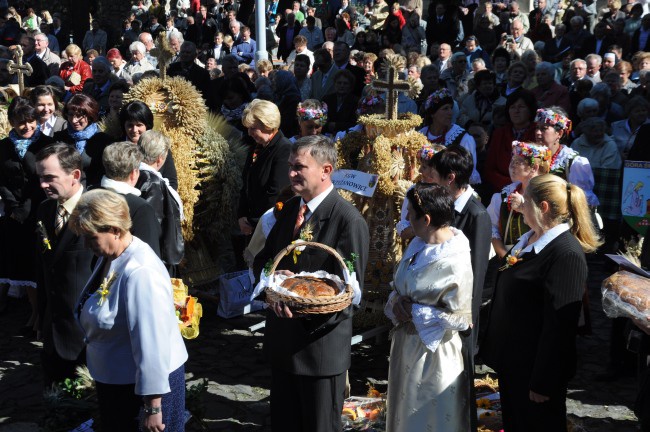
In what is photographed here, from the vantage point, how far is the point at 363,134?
22.0 ft

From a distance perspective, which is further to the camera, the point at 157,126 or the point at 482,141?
the point at 482,141

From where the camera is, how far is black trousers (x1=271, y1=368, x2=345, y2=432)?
175 inches

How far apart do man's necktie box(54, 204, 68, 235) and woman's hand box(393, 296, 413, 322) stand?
216cm

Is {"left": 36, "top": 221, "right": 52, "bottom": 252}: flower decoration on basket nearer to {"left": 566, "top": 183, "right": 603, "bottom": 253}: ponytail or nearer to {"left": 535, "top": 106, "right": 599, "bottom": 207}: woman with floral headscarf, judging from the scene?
{"left": 566, "top": 183, "right": 603, "bottom": 253}: ponytail

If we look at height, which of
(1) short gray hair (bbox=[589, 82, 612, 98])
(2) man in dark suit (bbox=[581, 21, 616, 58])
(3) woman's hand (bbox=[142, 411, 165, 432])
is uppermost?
(2) man in dark suit (bbox=[581, 21, 616, 58])

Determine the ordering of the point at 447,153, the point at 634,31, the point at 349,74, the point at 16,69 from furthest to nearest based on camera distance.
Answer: the point at 634,31, the point at 349,74, the point at 16,69, the point at 447,153

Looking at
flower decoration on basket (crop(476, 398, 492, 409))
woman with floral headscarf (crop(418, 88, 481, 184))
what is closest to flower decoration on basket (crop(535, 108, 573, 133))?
woman with floral headscarf (crop(418, 88, 481, 184))

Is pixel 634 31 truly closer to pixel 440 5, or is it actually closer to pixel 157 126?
pixel 440 5

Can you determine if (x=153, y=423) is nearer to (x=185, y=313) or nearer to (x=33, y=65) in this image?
(x=185, y=313)

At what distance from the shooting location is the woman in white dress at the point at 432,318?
14.4ft

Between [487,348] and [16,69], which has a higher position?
[16,69]

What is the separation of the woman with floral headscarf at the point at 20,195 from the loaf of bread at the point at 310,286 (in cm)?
400

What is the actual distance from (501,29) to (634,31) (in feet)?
8.71

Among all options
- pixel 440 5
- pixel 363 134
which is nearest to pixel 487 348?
pixel 363 134
